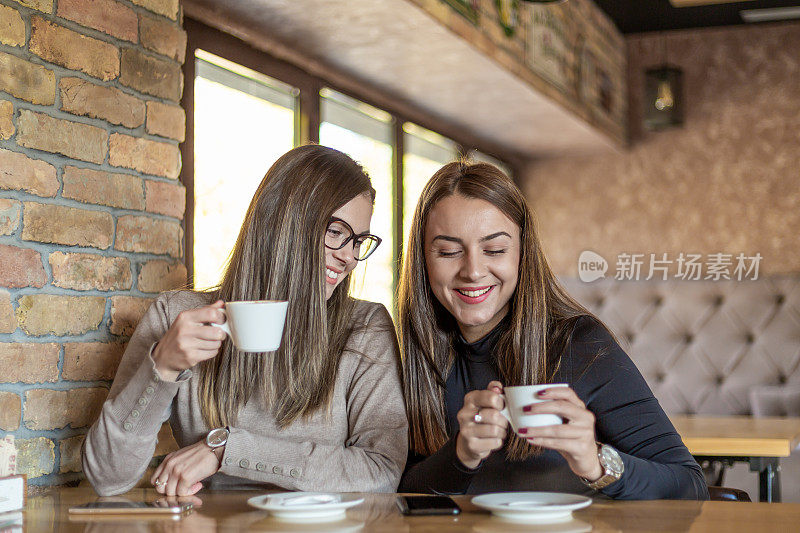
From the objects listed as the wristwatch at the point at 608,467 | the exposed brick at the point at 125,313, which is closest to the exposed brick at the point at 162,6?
the exposed brick at the point at 125,313

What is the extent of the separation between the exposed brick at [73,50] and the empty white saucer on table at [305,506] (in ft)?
3.07

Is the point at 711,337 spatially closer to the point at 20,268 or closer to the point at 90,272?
the point at 90,272

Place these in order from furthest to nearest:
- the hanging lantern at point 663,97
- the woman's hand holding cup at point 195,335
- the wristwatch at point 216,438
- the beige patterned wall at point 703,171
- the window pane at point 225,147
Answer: the beige patterned wall at point 703,171, the hanging lantern at point 663,97, the window pane at point 225,147, the wristwatch at point 216,438, the woman's hand holding cup at point 195,335

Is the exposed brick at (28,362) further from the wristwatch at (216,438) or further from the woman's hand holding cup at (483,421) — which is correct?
the woman's hand holding cup at (483,421)

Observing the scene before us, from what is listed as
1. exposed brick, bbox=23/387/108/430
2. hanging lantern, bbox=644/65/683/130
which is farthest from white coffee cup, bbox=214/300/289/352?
hanging lantern, bbox=644/65/683/130

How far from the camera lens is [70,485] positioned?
1634mm

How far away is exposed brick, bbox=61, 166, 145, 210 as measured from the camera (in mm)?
1624

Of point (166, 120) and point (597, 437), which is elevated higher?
point (166, 120)

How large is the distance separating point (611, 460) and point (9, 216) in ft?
3.55

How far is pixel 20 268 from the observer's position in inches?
59.6

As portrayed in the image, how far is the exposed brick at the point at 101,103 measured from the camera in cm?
162

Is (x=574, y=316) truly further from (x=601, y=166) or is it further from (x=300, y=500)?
(x=601, y=166)

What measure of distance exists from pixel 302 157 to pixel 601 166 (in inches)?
137

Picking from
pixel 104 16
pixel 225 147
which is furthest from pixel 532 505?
pixel 225 147
